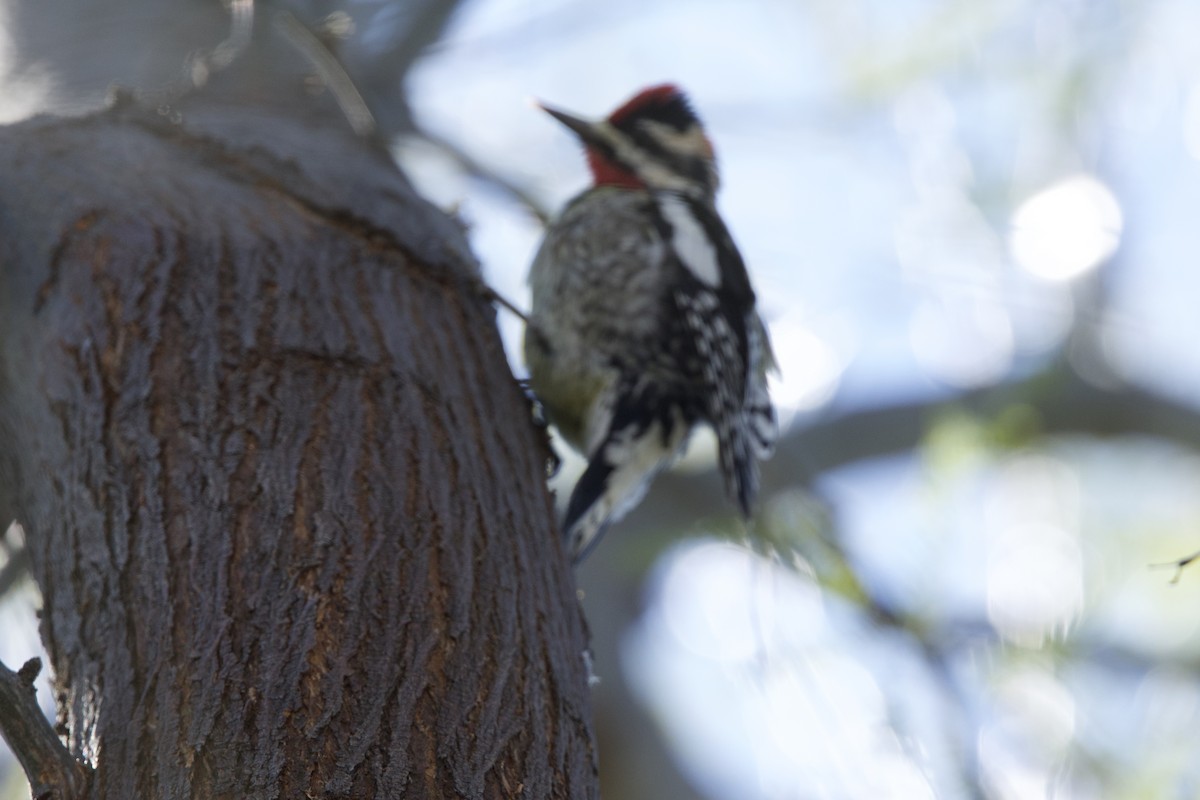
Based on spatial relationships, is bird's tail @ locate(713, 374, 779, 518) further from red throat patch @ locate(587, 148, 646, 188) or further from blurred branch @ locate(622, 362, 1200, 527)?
red throat patch @ locate(587, 148, 646, 188)

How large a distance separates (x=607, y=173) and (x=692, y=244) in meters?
0.51

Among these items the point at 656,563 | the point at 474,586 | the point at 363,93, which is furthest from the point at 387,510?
the point at 656,563

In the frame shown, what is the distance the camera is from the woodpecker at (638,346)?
9.45ft

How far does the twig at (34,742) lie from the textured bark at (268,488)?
0.09 metres

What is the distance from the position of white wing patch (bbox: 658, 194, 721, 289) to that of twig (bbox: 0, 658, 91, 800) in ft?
6.97

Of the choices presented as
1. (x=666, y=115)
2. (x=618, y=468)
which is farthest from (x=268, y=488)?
(x=666, y=115)

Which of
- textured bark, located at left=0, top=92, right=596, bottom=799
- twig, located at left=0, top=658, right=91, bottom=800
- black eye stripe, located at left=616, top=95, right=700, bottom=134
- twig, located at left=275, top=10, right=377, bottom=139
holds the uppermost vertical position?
black eye stripe, located at left=616, top=95, right=700, bottom=134

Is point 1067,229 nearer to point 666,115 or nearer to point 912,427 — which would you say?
point 912,427

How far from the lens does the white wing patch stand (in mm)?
3139

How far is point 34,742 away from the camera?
1.23 meters

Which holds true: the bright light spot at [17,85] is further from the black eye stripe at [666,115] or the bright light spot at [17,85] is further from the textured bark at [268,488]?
the black eye stripe at [666,115]

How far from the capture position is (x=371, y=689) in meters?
1.42

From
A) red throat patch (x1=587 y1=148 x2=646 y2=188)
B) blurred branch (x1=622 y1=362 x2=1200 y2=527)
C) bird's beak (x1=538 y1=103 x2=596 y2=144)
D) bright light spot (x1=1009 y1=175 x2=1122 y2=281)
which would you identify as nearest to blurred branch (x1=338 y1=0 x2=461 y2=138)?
bird's beak (x1=538 y1=103 x2=596 y2=144)

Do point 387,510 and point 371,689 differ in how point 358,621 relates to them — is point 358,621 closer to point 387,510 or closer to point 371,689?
point 371,689
